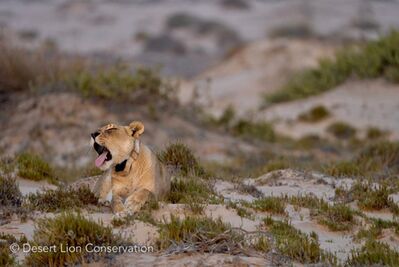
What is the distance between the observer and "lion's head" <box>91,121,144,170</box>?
21.2ft

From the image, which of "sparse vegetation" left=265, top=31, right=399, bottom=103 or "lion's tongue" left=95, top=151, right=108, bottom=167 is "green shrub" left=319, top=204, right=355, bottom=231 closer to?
Answer: "lion's tongue" left=95, top=151, right=108, bottom=167

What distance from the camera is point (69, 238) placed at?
18.7 ft

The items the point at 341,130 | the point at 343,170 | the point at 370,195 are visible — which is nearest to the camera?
the point at 370,195

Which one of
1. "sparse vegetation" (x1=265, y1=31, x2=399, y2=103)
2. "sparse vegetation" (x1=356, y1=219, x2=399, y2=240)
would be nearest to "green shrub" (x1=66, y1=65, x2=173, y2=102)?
"sparse vegetation" (x1=265, y1=31, x2=399, y2=103)

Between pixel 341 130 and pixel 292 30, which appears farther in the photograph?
pixel 292 30

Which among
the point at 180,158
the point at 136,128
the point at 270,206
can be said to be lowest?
the point at 270,206

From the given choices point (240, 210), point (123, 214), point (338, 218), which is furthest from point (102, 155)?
point (338, 218)

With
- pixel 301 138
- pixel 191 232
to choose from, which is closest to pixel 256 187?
pixel 191 232

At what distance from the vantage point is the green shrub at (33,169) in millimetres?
8664

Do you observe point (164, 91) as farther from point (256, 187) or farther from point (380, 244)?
point (380, 244)

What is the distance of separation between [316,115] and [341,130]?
1458mm

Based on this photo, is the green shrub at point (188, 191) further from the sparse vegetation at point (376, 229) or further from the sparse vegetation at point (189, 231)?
the sparse vegetation at point (376, 229)

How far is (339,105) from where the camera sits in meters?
20.6

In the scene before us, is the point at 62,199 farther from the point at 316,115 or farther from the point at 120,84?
the point at 316,115
